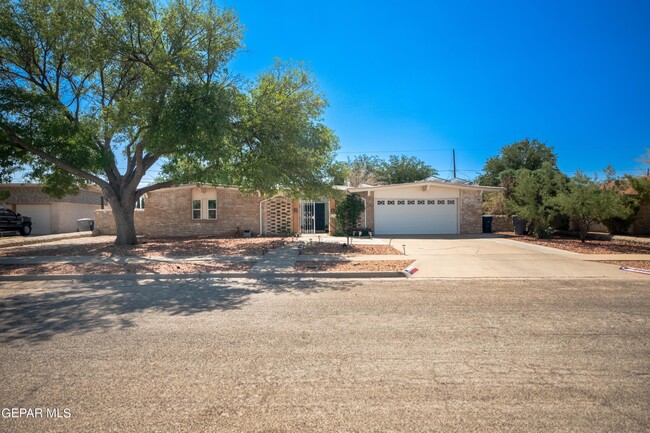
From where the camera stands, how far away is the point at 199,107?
1132 cm

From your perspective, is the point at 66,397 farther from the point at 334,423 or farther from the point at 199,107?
the point at 199,107

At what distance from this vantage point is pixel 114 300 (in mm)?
6766

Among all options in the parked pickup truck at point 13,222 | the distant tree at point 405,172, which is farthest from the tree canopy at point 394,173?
the parked pickup truck at point 13,222

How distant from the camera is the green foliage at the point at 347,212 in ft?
66.9

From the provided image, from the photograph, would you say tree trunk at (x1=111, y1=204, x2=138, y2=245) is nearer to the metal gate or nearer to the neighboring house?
the metal gate

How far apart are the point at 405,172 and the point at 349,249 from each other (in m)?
31.3

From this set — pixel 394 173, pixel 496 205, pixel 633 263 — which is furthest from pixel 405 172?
pixel 633 263

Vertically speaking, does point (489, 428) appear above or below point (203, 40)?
below

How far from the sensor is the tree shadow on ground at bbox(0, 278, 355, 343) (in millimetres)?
5113

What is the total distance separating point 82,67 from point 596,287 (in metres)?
17.5

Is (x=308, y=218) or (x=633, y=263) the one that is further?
(x=308, y=218)

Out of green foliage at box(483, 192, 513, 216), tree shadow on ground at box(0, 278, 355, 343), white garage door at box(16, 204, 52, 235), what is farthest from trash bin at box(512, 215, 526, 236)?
white garage door at box(16, 204, 52, 235)

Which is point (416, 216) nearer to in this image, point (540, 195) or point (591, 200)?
point (540, 195)

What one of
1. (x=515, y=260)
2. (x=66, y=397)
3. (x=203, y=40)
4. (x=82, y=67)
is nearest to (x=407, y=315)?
(x=66, y=397)
